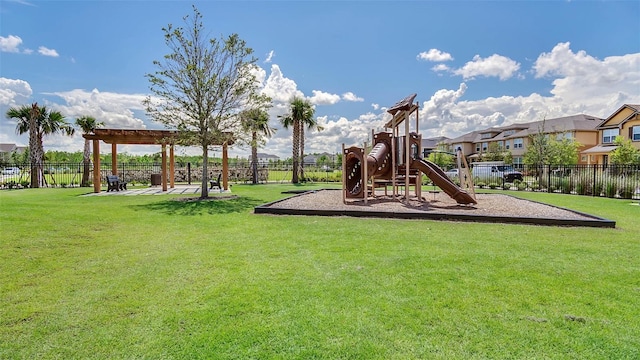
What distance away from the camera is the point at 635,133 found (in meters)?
33.8

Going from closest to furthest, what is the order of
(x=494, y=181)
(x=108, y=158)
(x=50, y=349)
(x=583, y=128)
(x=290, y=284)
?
(x=50, y=349), (x=290, y=284), (x=494, y=181), (x=583, y=128), (x=108, y=158)

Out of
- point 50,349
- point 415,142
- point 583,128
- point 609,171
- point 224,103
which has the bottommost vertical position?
point 50,349

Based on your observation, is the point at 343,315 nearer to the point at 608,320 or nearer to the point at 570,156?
the point at 608,320

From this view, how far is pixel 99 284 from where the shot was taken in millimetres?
4285

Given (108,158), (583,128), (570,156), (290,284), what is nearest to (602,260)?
(290,284)

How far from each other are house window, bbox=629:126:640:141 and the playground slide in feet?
110

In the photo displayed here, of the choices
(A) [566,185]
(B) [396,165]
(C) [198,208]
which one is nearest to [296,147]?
(B) [396,165]

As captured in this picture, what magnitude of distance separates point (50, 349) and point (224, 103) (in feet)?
42.9

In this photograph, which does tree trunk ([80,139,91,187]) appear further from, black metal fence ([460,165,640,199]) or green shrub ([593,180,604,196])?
green shrub ([593,180,604,196])

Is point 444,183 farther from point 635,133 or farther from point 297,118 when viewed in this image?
point 635,133

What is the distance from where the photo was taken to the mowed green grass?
9.41ft

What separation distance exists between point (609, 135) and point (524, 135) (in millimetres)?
12104

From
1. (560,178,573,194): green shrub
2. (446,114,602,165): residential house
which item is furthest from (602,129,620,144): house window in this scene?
(560,178,573,194): green shrub

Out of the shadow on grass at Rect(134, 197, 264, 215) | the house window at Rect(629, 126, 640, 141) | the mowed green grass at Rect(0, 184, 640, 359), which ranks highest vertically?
the house window at Rect(629, 126, 640, 141)
